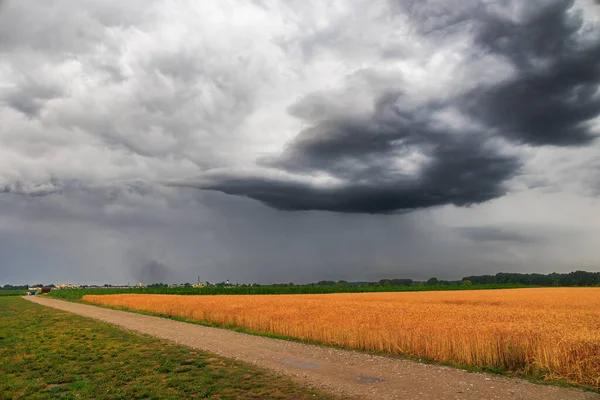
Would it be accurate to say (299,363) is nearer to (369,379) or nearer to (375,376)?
(375,376)

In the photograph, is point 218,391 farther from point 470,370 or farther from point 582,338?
point 582,338

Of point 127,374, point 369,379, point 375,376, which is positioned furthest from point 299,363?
point 127,374

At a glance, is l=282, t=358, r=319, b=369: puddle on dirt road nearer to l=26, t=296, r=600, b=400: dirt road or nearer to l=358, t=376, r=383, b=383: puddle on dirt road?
l=26, t=296, r=600, b=400: dirt road

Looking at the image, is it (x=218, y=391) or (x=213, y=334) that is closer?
(x=218, y=391)

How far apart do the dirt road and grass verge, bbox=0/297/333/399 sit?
3.80 ft

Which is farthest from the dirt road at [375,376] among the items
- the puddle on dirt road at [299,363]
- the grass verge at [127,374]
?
the grass verge at [127,374]

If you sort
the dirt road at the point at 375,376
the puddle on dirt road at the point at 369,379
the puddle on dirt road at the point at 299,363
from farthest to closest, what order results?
the puddle on dirt road at the point at 299,363
the puddle on dirt road at the point at 369,379
the dirt road at the point at 375,376

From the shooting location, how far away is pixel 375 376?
1503 cm

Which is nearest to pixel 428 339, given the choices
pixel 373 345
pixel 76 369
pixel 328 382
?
pixel 373 345

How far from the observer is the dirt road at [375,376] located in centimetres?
1285

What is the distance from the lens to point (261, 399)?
12195mm

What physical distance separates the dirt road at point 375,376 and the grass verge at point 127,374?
1.16 m

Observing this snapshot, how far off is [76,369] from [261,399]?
28.7 feet

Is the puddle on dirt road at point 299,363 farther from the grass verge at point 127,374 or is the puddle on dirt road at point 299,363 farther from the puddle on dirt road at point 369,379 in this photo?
the puddle on dirt road at point 369,379
